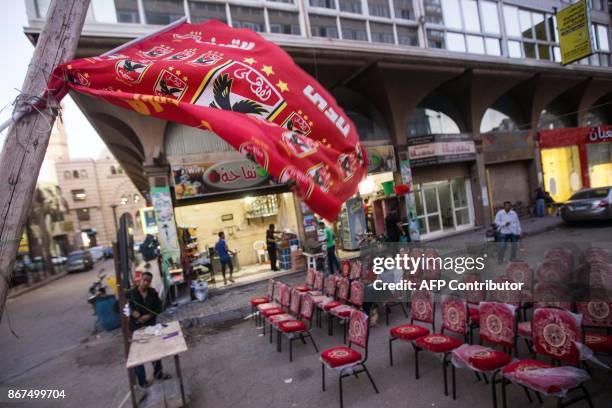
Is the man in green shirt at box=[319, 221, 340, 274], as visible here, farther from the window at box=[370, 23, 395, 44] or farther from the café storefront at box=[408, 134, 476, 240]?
the window at box=[370, 23, 395, 44]

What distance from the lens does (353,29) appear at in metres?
12.2

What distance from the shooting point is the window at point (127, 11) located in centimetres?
912

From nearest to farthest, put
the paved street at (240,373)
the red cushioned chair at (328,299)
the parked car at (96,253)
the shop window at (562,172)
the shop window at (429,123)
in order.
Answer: the paved street at (240,373) → the red cushioned chair at (328,299) → the shop window at (429,123) → the shop window at (562,172) → the parked car at (96,253)

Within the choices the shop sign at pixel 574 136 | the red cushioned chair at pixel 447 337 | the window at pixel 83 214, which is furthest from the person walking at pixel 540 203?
the window at pixel 83 214

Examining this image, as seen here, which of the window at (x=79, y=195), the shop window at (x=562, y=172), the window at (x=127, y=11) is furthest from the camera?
the window at (x=79, y=195)

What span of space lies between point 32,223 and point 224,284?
1015 inches

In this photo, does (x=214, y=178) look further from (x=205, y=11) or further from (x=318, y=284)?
(x=318, y=284)

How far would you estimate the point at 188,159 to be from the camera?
10.7 m

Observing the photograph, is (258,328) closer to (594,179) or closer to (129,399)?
(129,399)

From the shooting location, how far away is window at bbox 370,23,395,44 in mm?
12594

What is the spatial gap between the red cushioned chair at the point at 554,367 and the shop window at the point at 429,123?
12782 mm

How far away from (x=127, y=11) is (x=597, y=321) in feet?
39.9

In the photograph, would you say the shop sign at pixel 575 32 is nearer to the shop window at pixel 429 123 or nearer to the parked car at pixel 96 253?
the shop window at pixel 429 123

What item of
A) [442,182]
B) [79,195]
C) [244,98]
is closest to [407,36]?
[442,182]
